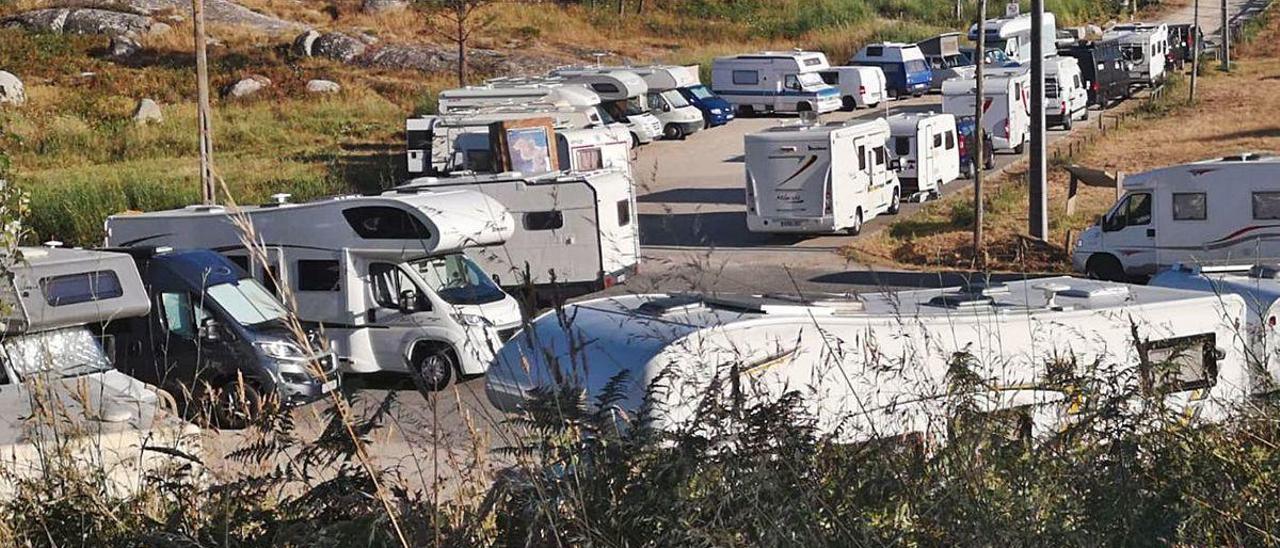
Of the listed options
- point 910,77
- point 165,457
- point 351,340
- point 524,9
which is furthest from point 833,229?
point 524,9

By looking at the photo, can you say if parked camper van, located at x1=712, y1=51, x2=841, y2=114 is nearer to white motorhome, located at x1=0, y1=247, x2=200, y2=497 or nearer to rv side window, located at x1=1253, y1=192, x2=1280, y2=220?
rv side window, located at x1=1253, y1=192, x2=1280, y2=220

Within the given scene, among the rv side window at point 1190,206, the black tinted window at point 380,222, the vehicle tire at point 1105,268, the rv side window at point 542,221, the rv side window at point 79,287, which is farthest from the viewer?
the vehicle tire at point 1105,268

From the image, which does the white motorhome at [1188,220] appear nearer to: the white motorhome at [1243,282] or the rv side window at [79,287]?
the white motorhome at [1243,282]

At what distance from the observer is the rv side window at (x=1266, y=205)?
850 inches

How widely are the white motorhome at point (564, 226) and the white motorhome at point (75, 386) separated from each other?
5862 millimetres

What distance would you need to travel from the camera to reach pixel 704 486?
12.8 feet

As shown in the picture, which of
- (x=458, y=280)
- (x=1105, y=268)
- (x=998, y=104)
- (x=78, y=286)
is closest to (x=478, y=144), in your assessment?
(x=998, y=104)

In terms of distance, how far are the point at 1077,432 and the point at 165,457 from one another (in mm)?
2961

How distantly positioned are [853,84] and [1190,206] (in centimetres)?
2812

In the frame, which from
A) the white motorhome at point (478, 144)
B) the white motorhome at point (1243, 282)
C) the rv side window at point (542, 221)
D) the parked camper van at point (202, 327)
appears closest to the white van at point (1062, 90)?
the white motorhome at point (478, 144)

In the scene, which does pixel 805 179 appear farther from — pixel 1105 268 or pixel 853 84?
pixel 853 84

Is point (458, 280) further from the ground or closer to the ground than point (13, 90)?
closer to the ground

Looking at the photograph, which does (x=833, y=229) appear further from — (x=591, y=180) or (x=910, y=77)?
(x=910, y=77)

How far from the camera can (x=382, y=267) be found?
58.7 feet
